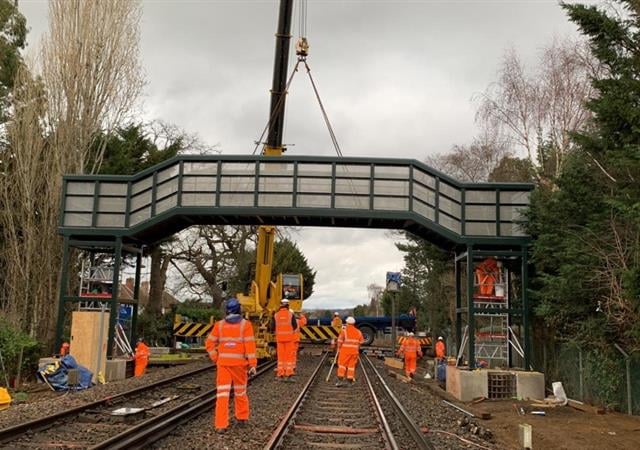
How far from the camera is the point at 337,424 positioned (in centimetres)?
1020

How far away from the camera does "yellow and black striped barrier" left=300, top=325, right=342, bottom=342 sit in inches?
1104

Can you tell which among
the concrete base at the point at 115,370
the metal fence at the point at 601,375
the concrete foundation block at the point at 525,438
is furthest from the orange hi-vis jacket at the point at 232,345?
the concrete base at the point at 115,370

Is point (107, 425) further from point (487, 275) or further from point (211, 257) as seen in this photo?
point (211, 257)

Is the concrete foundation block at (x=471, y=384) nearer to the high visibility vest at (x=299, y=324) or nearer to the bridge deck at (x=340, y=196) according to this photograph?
the bridge deck at (x=340, y=196)

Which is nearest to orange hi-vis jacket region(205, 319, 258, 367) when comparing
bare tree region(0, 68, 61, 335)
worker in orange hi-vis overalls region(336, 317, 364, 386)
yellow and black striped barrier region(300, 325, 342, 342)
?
worker in orange hi-vis overalls region(336, 317, 364, 386)

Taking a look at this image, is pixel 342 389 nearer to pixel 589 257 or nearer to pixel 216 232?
pixel 589 257

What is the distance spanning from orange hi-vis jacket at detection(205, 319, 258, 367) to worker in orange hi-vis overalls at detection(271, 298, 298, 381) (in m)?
7.00

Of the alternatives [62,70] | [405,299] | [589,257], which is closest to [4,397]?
[589,257]

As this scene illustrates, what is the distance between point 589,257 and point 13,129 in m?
21.6

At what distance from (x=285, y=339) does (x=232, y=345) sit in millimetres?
7292

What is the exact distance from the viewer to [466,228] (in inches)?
683

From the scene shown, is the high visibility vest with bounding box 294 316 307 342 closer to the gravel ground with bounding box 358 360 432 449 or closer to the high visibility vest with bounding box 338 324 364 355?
the high visibility vest with bounding box 338 324 364 355

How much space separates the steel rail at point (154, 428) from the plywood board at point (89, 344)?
6246mm

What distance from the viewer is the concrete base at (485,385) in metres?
15.3
